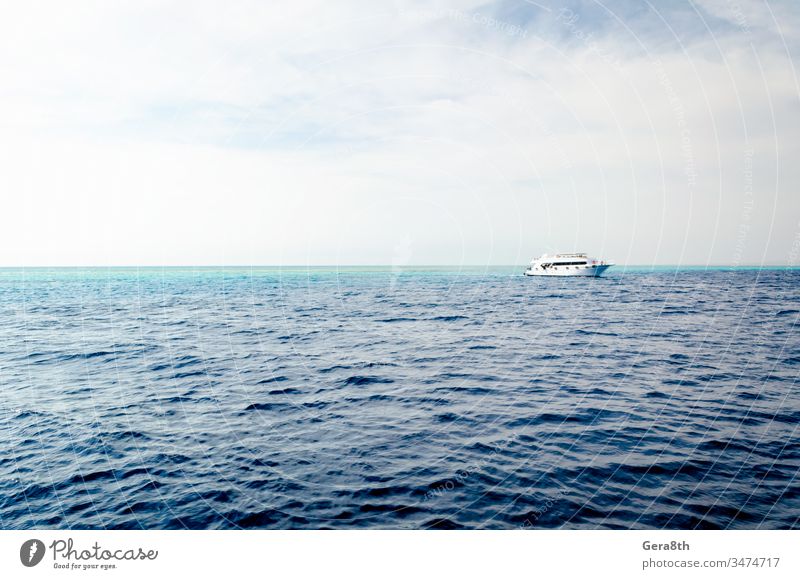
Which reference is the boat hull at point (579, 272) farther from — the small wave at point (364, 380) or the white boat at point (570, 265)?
the small wave at point (364, 380)

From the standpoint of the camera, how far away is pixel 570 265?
369 ft

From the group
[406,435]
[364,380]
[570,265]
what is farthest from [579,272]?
[406,435]

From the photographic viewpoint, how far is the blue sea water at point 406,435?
8.60 metres

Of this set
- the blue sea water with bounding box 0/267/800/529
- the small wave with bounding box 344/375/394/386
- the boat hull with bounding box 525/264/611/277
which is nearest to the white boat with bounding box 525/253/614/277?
the boat hull with bounding box 525/264/611/277

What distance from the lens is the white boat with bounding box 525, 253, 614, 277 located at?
108188 mm

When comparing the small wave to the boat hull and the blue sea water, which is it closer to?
the blue sea water

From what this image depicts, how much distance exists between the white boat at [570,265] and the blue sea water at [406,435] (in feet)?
282

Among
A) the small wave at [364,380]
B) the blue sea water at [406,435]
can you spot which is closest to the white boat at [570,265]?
the blue sea water at [406,435]

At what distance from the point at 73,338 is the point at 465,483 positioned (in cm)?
3325

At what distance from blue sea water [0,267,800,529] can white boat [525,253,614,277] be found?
85.9m

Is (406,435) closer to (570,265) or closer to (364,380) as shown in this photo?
(364,380)

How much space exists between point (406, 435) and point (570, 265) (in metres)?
111

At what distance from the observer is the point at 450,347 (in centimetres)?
2566

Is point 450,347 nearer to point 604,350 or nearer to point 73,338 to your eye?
point 604,350
